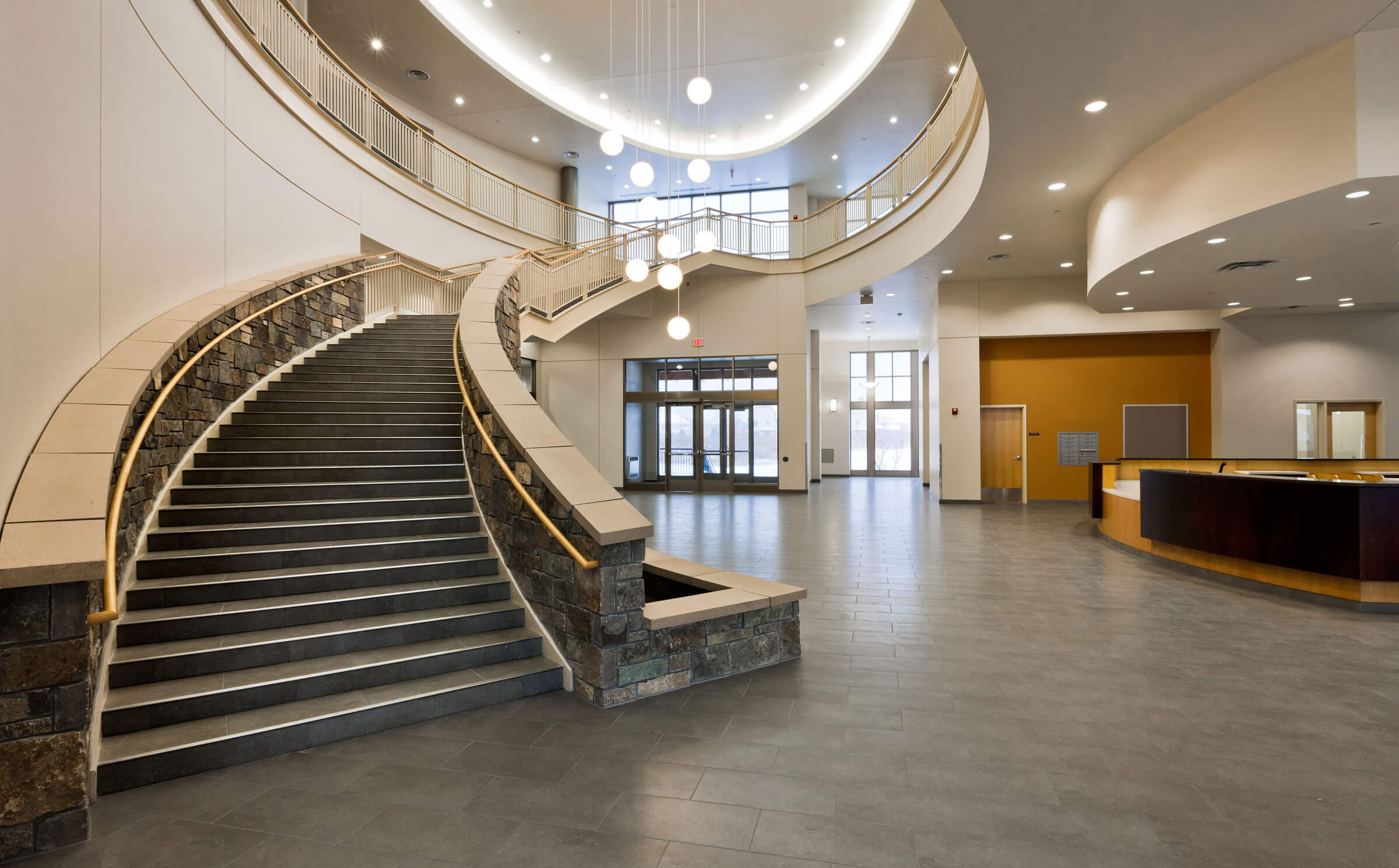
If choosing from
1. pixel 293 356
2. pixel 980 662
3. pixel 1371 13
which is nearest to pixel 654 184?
pixel 293 356

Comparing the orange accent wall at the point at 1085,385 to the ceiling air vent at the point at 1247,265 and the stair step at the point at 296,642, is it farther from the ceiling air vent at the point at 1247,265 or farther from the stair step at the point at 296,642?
the stair step at the point at 296,642

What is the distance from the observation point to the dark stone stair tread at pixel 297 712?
2828mm

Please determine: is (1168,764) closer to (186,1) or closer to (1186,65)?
(1186,65)

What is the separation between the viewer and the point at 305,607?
3.75 meters

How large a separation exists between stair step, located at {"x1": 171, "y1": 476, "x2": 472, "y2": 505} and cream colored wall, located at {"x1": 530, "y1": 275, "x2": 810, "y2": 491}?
953 centimetres

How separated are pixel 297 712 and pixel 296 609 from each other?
2.48ft

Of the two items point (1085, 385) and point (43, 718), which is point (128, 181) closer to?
point (43, 718)

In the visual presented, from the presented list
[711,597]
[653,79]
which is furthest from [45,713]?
[653,79]

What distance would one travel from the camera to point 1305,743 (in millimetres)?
3064

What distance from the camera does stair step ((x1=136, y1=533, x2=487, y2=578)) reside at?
4.01 m

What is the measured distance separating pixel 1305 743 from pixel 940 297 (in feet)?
37.1

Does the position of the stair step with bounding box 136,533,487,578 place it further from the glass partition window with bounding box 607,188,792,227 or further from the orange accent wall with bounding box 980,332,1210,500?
the glass partition window with bounding box 607,188,792,227

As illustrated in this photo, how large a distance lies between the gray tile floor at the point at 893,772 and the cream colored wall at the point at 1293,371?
9.58m

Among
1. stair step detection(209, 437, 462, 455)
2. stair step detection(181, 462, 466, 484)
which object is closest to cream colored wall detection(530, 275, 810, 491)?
stair step detection(209, 437, 462, 455)
